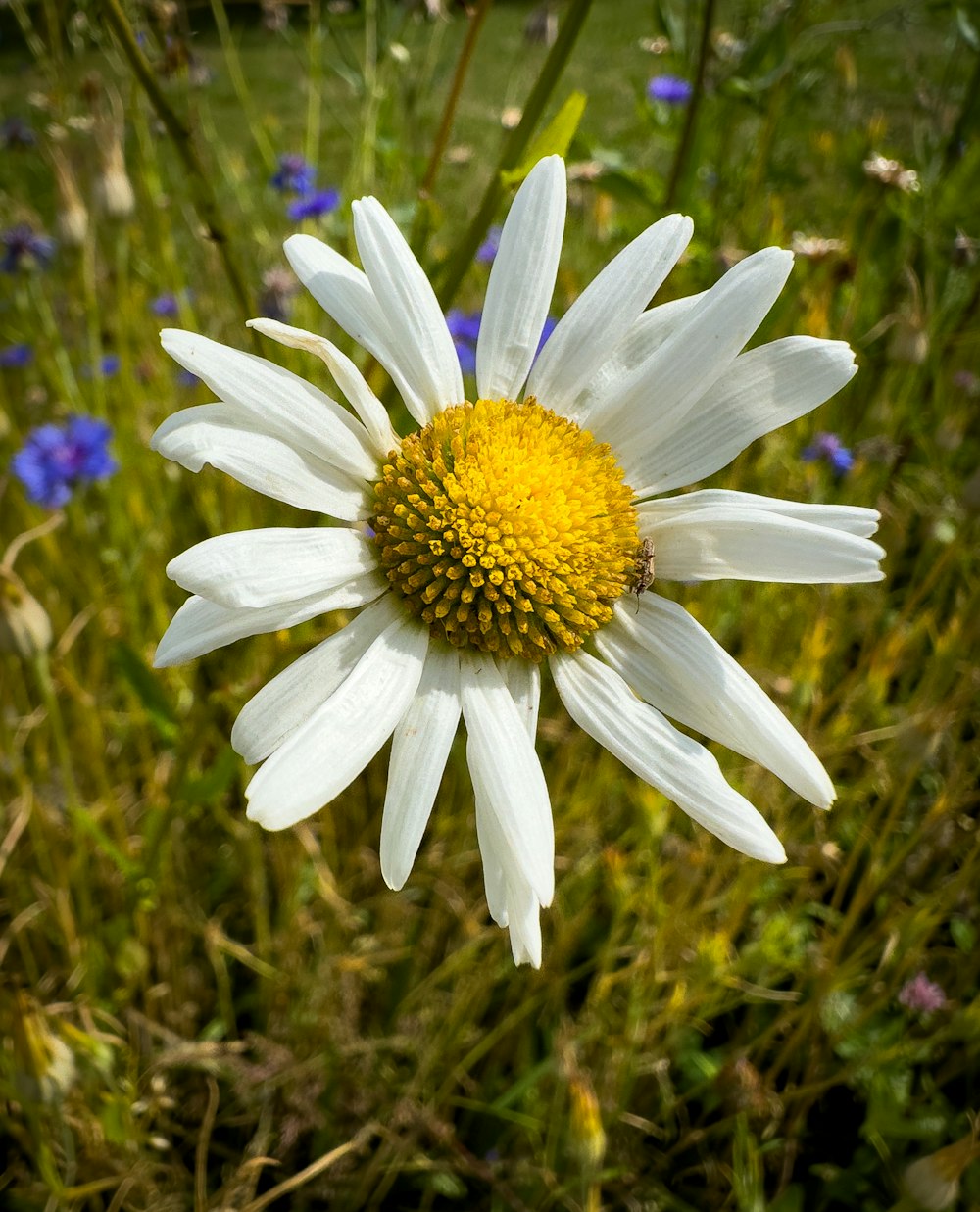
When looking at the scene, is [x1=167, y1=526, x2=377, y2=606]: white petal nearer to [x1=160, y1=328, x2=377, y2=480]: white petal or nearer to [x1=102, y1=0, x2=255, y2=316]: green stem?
[x1=160, y1=328, x2=377, y2=480]: white petal

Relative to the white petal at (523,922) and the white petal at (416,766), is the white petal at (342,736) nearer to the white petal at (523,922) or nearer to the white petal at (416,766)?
the white petal at (416,766)

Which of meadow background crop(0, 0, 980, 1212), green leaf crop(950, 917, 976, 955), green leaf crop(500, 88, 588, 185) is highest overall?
green leaf crop(500, 88, 588, 185)

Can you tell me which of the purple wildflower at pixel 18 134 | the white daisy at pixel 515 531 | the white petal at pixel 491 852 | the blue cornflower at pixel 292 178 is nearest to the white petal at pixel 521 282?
the white daisy at pixel 515 531

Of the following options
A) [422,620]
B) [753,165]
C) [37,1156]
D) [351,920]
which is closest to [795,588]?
[753,165]

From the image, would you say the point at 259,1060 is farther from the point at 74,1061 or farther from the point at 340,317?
the point at 340,317

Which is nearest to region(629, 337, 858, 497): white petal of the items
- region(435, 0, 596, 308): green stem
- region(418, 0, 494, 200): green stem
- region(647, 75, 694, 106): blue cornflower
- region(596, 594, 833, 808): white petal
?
region(596, 594, 833, 808): white petal

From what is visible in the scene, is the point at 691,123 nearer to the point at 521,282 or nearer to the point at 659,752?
the point at 521,282

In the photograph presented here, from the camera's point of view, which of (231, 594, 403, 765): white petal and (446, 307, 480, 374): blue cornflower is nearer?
(231, 594, 403, 765): white petal
